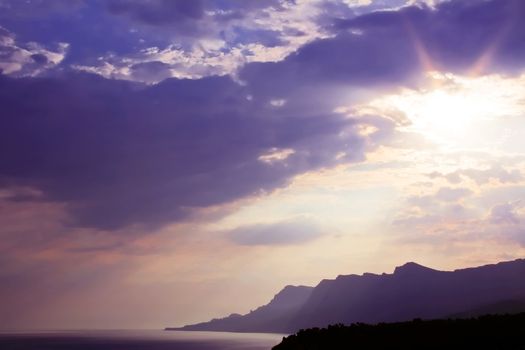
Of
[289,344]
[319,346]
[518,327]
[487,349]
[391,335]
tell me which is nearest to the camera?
[487,349]

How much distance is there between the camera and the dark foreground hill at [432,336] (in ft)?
144

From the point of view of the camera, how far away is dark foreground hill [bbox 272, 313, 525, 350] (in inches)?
1725

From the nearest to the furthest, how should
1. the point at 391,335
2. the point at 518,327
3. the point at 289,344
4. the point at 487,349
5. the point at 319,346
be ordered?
the point at 487,349 → the point at 518,327 → the point at 391,335 → the point at 319,346 → the point at 289,344

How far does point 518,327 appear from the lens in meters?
45.8

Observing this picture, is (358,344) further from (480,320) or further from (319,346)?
(480,320)

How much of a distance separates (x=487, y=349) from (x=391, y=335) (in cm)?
866

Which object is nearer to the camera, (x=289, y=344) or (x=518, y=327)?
(x=518, y=327)

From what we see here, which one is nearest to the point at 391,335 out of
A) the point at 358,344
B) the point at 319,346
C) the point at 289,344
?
the point at 358,344

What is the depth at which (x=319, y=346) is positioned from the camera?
52969 mm

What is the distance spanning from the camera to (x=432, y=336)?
4581cm

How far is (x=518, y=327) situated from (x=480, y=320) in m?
4.20

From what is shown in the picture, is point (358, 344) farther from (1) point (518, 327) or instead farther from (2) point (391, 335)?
(1) point (518, 327)

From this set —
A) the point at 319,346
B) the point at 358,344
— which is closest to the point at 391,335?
the point at 358,344

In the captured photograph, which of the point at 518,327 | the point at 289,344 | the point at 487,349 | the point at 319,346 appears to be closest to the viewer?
the point at 487,349
